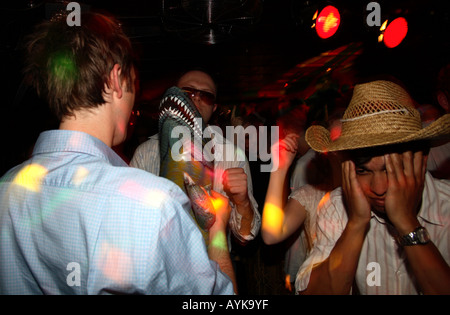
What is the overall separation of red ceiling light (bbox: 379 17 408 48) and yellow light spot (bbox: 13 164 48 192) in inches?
204

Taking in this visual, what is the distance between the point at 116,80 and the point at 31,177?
20.1 inches

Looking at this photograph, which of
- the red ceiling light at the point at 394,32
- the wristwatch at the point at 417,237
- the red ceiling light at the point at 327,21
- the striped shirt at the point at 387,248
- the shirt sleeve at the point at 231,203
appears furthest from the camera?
the red ceiling light at the point at 394,32

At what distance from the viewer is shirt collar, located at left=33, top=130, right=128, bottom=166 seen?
1.00m

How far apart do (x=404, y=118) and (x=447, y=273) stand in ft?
2.48

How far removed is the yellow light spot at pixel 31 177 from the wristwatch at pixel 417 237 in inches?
62.2

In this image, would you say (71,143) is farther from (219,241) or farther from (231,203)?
(231,203)

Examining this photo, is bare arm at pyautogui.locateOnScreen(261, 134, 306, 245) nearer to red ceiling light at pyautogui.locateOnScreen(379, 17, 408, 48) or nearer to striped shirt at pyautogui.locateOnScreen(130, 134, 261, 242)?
striped shirt at pyautogui.locateOnScreen(130, 134, 261, 242)

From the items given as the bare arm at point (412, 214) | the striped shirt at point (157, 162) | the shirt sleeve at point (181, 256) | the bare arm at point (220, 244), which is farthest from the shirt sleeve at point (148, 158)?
the bare arm at point (412, 214)

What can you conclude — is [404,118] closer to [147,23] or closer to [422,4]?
[422,4]

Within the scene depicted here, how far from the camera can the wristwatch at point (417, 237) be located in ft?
4.17

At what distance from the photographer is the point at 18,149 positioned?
169 inches

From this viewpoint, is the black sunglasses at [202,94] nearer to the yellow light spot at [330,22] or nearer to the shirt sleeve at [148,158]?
the shirt sleeve at [148,158]

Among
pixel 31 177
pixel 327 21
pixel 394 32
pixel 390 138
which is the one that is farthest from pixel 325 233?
pixel 394 32

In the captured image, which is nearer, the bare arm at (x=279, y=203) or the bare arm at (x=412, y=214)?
the bare arm at (x=412, y=214)
